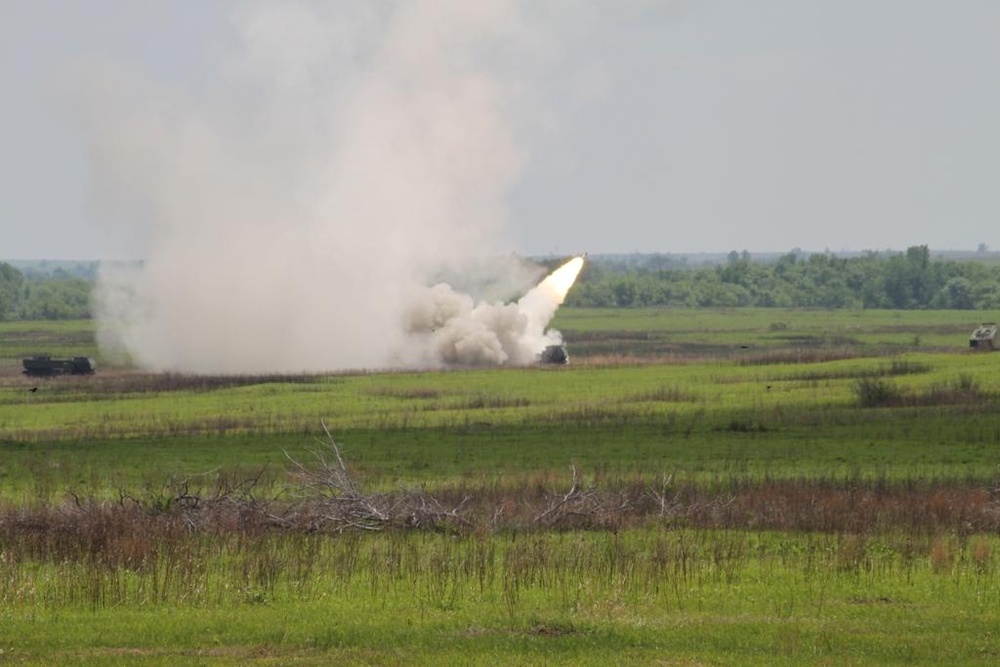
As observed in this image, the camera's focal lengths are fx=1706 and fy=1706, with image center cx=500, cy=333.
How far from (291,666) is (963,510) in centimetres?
1916

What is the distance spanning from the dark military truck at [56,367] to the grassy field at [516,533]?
29.8 metres

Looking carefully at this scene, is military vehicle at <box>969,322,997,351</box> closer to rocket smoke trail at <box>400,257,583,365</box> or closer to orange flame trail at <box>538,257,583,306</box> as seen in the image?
rocket smoke trail at <box>400,257,583,365</box>

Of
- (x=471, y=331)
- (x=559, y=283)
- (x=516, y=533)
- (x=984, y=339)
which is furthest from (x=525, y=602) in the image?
(x=559, y=283)

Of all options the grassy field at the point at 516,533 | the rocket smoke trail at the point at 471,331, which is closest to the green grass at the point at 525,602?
the grassy field at the point at 516,533

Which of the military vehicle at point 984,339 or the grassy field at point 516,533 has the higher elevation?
the military vehicle at point 984,339

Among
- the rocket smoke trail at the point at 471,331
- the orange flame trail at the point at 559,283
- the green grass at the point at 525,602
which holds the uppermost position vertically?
the orange flame trail at the point at 559,283

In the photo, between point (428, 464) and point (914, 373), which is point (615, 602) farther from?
point (914, 373)

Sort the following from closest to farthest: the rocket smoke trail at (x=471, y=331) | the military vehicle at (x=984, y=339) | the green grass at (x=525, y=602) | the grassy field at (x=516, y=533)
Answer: the green grass at (x=525, y=602)
the grassy field at (x=516, y=533)
the rocket smoke trail at (x=471, y=331)
the military vehicle at (x=984, y=339)

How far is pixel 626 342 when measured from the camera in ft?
461

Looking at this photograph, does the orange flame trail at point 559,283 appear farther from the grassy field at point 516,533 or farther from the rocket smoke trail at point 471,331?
the grassy field at point 516,533

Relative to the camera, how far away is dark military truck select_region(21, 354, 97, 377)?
326 feet

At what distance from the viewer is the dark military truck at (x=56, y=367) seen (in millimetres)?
99500

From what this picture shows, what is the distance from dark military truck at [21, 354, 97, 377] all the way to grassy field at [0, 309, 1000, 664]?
97.7 ft

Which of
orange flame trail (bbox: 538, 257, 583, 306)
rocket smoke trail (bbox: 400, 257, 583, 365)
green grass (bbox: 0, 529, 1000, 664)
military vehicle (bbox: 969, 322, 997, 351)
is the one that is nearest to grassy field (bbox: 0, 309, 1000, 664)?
green grass (bbox: 0, 529, 1000, 664)
